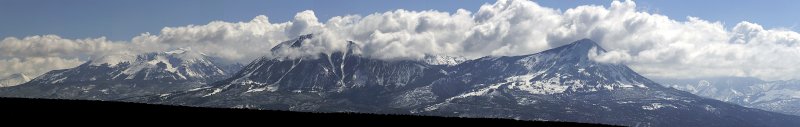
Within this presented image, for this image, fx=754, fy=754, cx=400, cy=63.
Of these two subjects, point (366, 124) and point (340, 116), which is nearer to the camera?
point (366, 124)

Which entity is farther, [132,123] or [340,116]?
[340,116]

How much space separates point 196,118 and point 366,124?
6.59 meters

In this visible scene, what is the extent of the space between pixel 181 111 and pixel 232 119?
2715 mm

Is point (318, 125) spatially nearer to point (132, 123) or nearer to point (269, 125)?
point (269, 125)

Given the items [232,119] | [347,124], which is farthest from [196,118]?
[347,124]

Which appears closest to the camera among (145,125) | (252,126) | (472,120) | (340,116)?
(145,125)

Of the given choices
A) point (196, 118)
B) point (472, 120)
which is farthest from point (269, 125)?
point (472, 120)

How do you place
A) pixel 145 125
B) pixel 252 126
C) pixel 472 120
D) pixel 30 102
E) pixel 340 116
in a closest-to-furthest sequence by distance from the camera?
pixel 145 125 → pixel 252 126 → pixel 30 102 → pixel 340 116 → pixel 472 120

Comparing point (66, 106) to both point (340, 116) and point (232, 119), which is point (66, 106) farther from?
point (340, 116)

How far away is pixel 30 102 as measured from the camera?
96.8 feet

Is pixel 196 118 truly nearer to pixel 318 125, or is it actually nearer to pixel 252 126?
pixel 252 126

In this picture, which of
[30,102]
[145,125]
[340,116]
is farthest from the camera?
[340,116]

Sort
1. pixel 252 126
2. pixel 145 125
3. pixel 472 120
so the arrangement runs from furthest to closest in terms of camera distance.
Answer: pixel 472 120
pixel 252 126
pixel 145 125

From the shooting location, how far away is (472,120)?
125 ft
